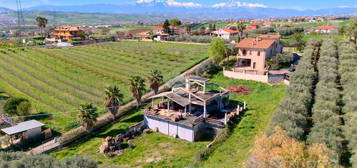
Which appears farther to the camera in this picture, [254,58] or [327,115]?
[254,58]

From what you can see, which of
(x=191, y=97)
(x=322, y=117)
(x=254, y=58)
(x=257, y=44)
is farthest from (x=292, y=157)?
(x=257, y=44)

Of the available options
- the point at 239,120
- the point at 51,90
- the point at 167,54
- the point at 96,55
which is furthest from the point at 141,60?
the point at 239,120

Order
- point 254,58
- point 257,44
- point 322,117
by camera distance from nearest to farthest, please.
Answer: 1. point 322,117
2. point 254,58
3. point 257,44

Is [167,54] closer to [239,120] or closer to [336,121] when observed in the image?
[239,120]

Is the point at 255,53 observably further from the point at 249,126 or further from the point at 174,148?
the point at 174,148

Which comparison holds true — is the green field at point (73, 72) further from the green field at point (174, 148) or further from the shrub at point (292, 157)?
the shrub at point (292, 157)

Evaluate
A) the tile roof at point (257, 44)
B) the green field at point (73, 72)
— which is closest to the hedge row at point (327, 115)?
the tile roof at point (257, 44)
